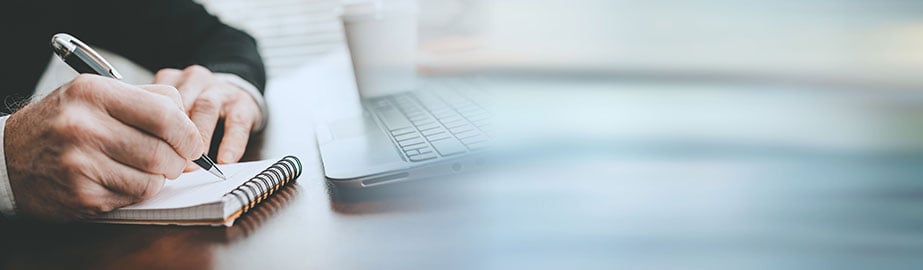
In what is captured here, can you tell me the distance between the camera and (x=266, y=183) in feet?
1.69

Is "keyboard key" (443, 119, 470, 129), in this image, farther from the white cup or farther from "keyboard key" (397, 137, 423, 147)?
the white cup

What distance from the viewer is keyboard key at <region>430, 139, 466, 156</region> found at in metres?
0.52

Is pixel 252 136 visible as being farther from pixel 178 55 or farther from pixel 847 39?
pixel 847 39

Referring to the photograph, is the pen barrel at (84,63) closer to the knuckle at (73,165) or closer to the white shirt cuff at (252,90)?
the knuckle at (73,165)

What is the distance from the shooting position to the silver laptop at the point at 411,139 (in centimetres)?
51

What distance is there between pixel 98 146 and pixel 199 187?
8cm

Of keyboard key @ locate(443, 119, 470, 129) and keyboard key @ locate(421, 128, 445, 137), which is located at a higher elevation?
keyboard key @ locate(443, 119, 470, 129)

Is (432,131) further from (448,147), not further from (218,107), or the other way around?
(218,107)

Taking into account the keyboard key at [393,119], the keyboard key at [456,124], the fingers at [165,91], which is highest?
the fingers at [165,91]

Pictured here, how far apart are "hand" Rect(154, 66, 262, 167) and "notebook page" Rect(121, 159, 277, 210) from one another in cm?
7

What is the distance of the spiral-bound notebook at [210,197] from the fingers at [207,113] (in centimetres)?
14

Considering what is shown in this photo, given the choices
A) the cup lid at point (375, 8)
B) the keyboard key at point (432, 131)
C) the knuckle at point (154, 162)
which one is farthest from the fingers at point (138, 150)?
the cup lid at point (375, 8)

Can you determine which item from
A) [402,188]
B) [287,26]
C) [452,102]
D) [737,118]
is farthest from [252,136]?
[287,26]

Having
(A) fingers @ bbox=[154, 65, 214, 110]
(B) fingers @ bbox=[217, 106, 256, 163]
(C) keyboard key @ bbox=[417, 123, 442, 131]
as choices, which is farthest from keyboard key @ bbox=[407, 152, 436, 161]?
(A) fingers @ bbox=[154, 65, 214, 110]
